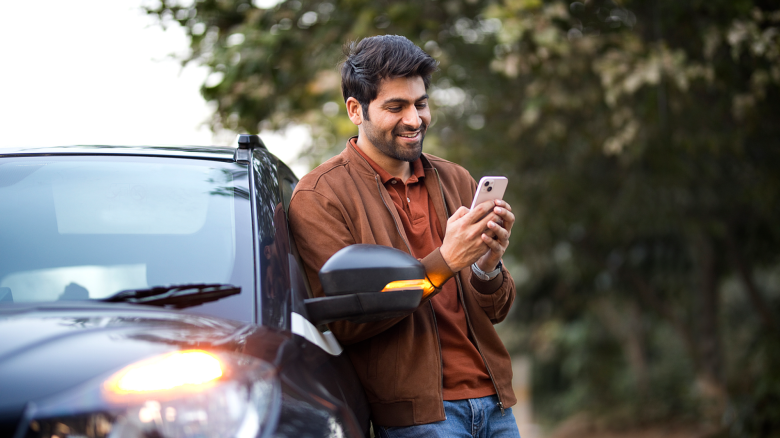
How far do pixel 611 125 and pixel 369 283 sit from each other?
523cm

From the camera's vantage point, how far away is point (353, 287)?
5.79ft

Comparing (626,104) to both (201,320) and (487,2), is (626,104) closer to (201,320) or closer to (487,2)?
(487,2)

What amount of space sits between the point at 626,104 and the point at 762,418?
4.27m

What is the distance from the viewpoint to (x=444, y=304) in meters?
2.30

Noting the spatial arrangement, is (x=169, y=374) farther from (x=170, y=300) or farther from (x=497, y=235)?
(x=497, y=235)

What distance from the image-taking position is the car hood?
1.15 metres

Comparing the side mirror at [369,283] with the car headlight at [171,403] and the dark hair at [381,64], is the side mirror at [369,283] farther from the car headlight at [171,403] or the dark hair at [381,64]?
the dark hair at [381,64]

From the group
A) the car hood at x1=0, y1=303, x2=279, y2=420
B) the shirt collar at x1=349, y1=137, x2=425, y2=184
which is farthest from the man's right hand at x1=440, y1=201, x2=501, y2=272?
the car hood at x1=0, y1=303, x2=279, y2=420

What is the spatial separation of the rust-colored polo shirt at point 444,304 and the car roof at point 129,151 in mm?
486

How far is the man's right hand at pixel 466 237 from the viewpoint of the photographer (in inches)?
81.4

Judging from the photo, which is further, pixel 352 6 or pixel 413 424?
pixel 352 6

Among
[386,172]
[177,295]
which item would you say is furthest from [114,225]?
[386,172]


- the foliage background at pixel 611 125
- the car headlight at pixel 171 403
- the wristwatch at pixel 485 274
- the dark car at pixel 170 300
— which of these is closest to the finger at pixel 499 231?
the wristwatch at pixel 485 274

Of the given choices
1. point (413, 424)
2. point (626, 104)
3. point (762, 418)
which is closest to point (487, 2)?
point (626, 104)
